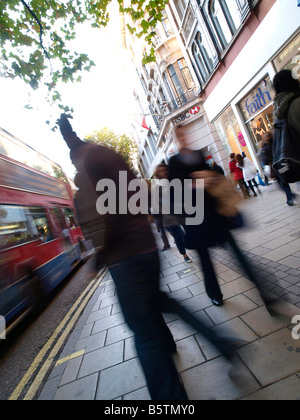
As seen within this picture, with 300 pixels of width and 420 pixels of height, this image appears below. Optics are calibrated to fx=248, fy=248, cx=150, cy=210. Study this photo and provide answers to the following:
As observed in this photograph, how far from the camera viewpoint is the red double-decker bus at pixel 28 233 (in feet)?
15.8

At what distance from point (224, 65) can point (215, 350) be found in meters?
11.9

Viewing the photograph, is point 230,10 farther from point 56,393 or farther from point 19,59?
point 56,393

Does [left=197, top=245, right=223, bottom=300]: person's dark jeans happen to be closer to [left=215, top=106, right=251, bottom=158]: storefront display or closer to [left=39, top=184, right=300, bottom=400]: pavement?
[left=39, top=184, right=300, bottom=400]: pavement

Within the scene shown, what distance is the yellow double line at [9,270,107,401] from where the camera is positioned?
276cm

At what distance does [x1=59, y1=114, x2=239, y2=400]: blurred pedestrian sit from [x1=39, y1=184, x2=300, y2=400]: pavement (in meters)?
0.24

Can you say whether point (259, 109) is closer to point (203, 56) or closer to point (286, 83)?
point (203, 56)

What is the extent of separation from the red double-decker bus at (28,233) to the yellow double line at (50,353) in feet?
3.34

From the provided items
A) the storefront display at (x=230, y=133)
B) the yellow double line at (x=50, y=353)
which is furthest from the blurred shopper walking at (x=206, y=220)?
the storefront display at (x=230, y=133)

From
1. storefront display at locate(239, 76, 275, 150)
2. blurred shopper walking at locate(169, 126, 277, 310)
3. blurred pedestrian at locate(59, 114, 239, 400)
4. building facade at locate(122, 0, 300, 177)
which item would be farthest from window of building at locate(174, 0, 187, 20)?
blurred pedestrian at locate(59, 114, 239, 400)

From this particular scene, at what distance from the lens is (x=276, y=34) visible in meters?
7.45

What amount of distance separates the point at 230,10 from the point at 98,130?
1223 inches

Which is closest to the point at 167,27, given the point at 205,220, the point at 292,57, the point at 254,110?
the point at 254,110

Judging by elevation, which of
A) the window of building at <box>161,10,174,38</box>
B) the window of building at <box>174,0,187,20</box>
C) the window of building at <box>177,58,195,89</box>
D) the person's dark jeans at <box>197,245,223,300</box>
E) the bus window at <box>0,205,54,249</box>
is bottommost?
the person's dark jeans at <box>197,245,223,300</box>

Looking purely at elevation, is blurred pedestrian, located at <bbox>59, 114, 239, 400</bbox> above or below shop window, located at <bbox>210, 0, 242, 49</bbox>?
below
